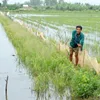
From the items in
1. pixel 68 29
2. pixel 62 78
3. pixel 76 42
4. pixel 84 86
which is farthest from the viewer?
pixel 68 29

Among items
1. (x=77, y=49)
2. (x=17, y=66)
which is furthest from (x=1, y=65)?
(x=77, y=49)

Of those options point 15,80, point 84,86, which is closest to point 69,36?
point 15,80

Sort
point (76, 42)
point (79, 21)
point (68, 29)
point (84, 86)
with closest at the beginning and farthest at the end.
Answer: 1. point (84, 86)
2. point (76, 42)
3. point (68, 29)
4. point (79, 21)

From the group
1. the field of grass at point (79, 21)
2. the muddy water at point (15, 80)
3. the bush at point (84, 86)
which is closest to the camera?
the bush at point (84, 86)

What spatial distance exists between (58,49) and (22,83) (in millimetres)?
3678

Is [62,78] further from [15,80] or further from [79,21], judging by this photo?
[79,21]

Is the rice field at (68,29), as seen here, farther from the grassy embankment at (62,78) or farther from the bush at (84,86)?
the bush at (84,86)

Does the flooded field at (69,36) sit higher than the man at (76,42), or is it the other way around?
the man at (76,42)

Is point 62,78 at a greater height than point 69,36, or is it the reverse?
point 62,78

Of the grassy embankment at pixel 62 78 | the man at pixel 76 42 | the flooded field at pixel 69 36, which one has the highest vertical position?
the man at pixel 76 42

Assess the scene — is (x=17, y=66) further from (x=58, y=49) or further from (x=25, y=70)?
(x=58, y=49)

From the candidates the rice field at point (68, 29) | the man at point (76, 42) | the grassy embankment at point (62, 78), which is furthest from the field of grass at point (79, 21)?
the grassy embankment at point (62, 78)

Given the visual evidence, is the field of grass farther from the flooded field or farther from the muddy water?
the muddy water

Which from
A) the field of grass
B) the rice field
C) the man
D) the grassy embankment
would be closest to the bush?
the grassy embankment
